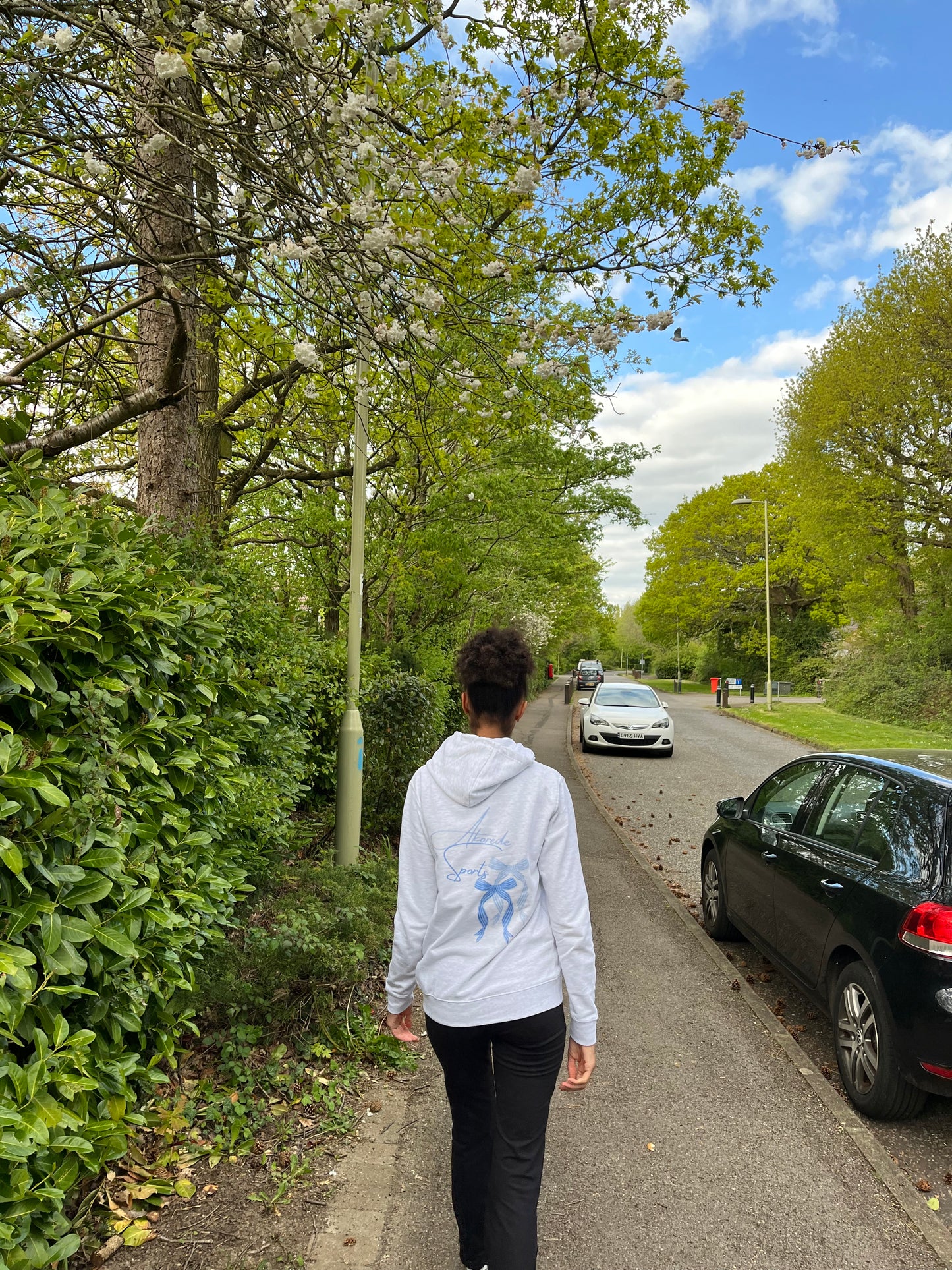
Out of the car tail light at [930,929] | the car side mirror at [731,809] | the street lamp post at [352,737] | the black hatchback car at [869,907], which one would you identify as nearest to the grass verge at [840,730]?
the car side mirror at [731,809]

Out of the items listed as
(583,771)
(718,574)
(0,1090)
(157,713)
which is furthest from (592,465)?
(718,574)

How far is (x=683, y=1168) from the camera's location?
10.5 ft

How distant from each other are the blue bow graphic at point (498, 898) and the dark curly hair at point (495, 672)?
48 cm

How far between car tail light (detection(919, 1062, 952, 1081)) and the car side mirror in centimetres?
240

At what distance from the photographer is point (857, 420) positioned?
22797 millimetres

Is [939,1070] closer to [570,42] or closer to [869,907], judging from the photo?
[869,907]

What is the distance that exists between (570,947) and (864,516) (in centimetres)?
2443

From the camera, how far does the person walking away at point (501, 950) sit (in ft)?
7.02

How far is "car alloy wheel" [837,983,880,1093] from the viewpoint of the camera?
3.57m

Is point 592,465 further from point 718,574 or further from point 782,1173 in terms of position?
point 718,574

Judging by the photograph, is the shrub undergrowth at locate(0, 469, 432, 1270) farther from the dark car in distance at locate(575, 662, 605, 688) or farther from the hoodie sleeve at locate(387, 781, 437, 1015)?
the dark car in distance at locate(575, 662, 605, 688)

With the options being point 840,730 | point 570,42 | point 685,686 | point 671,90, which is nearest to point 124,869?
point 570,42

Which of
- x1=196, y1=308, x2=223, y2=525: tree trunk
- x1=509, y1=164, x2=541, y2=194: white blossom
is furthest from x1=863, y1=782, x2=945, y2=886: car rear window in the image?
x1=196, y1=308, x2=223, y2=525: tree trunk

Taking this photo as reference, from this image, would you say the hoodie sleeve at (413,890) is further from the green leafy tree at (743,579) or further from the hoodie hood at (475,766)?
the green leafy tree at (743,579)
